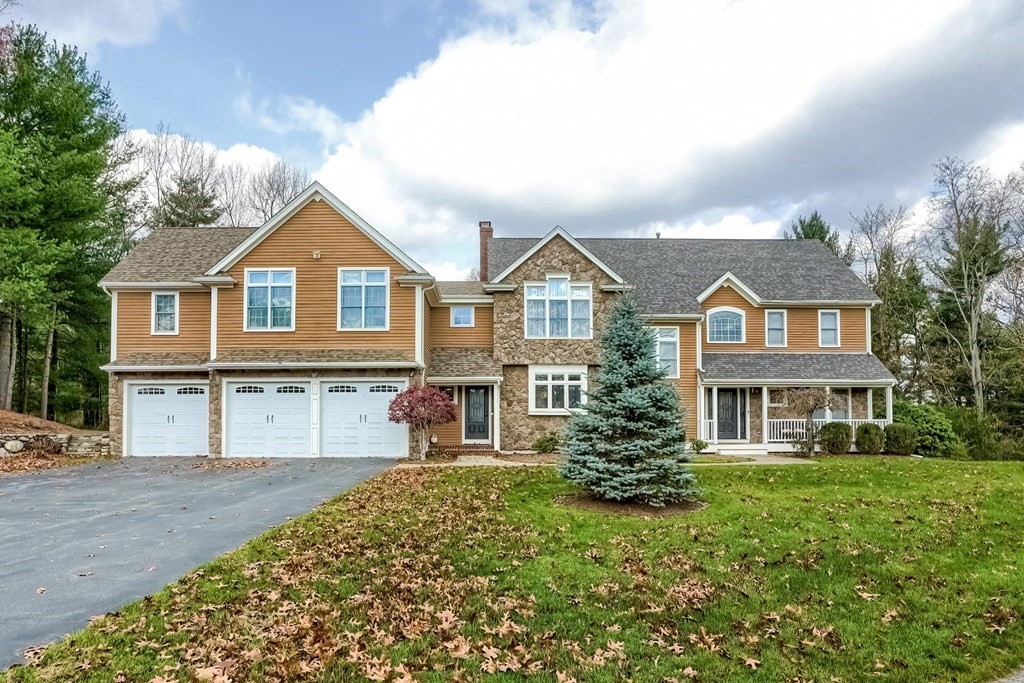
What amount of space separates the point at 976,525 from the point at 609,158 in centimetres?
1542

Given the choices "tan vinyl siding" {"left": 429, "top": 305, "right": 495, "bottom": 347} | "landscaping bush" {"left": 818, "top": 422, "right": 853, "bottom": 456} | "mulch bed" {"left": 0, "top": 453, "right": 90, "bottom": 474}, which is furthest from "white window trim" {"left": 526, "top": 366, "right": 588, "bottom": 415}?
"mulch bed" {"left": 0, "top": 453, "right": 90, "bottom": 474}

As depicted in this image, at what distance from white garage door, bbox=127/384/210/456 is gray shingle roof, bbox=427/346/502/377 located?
24.3 feet

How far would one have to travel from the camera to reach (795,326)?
75.8ft

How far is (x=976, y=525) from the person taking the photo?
27.6ft

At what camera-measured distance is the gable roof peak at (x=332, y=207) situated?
1859 centimetres

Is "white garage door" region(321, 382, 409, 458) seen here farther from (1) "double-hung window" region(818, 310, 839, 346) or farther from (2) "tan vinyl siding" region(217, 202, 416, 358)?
(1) "double-hung window" region(818, 310, 839, 346)

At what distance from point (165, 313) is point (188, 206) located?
1669 centimetres

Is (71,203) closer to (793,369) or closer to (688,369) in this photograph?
(688,369)

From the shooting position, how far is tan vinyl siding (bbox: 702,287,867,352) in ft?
75.3

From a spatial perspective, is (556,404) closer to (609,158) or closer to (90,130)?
(609,158)

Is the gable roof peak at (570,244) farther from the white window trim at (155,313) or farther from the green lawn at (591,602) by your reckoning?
the green lawn at (591,602)

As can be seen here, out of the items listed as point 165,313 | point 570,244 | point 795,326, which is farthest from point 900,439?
point 165,313

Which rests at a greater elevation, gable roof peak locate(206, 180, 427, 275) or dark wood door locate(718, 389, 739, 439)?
gable roof peak locate(206, 180, 427, 275)

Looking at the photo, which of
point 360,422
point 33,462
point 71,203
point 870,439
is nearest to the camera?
point 33,462
